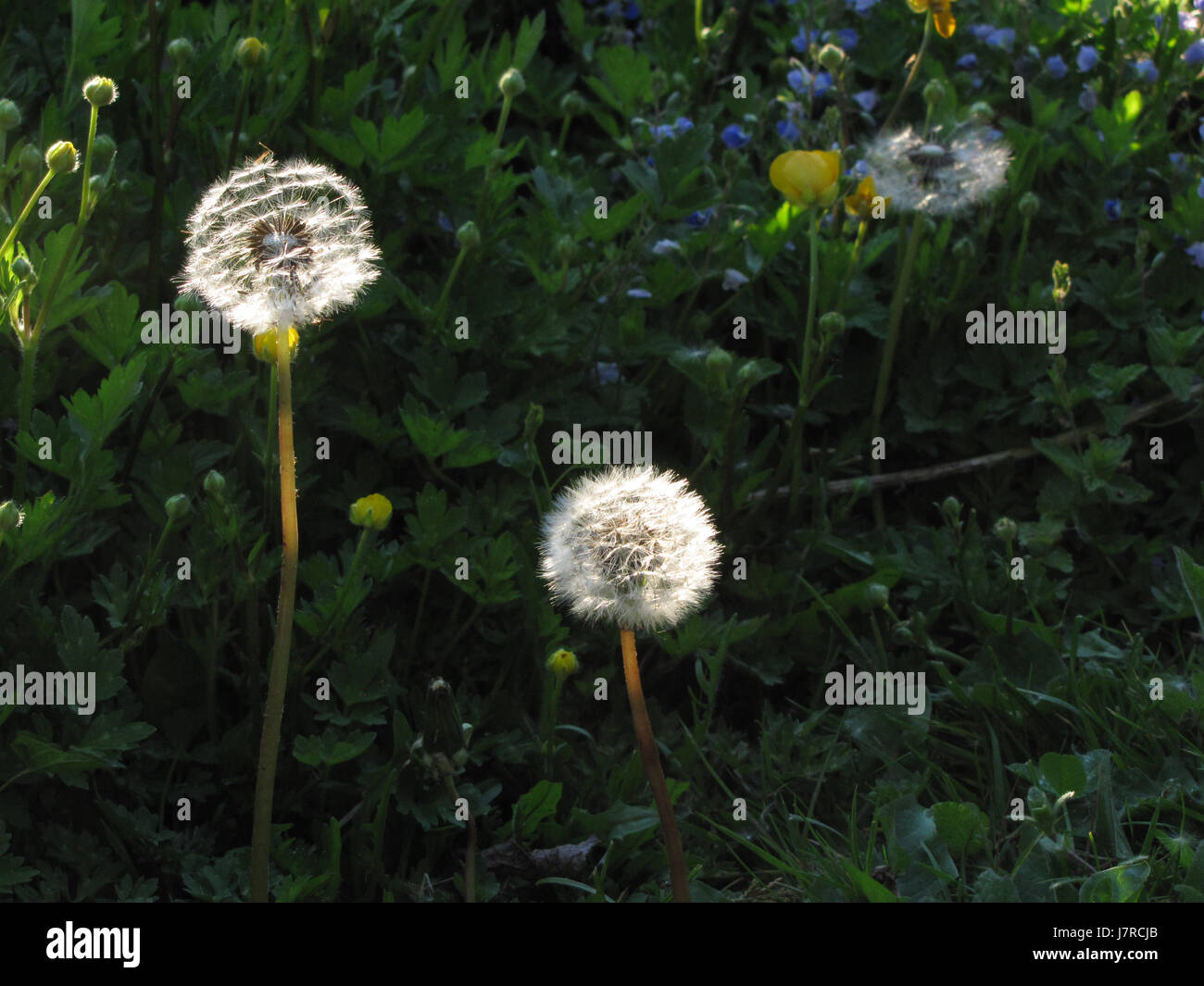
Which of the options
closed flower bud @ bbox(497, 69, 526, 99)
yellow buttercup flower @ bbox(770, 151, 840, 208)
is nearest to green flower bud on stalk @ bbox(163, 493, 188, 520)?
closed flower bud @ bbox(497, 69, 526, 99)

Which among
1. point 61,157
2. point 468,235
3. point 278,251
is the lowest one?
point 278,251

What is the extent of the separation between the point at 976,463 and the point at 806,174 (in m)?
0.98

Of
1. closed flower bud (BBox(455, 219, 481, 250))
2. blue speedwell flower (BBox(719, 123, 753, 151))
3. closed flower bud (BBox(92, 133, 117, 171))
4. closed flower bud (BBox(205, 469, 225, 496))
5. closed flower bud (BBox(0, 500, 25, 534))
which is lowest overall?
closed flower bud (BBox(0, 500, 25, 534))

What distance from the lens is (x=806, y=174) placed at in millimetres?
2746

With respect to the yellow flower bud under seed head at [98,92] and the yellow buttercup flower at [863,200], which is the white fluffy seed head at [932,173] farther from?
the yellow flower bud under seed head at [98,92]

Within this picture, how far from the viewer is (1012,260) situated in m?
3.59

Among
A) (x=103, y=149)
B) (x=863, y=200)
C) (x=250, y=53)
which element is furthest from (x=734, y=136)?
(x=103, y=149)

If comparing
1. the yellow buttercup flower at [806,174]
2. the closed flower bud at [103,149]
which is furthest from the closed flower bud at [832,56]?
the closed flower bud at [103,149]

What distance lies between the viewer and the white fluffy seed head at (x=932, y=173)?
3.17 metres

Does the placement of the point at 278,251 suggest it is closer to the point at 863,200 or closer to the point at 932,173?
the point at 863,200

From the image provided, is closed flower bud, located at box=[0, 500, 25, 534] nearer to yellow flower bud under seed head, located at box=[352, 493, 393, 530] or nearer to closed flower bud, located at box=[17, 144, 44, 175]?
yellow flower bud under seed head, located at box=[352, 493, 393, 530]

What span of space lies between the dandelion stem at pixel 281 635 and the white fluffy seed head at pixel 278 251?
7 centimetres

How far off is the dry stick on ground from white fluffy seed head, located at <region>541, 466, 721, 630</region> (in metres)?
1.26

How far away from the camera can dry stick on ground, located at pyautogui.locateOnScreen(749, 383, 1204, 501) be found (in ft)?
10.6
